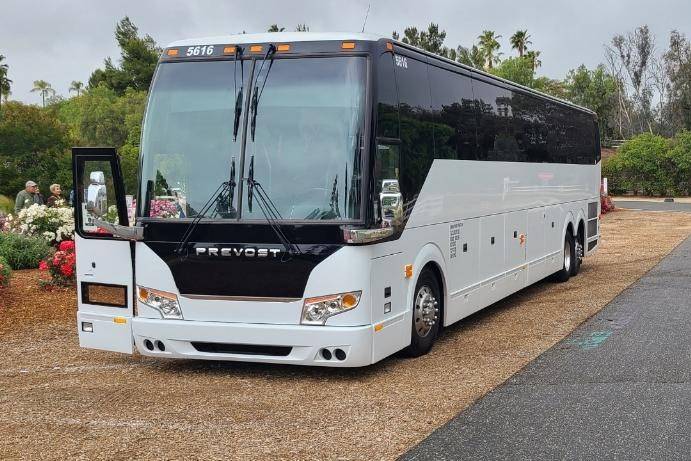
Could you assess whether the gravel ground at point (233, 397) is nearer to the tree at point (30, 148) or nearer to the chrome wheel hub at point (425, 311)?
the chrome wheel hub at point (425, 311)

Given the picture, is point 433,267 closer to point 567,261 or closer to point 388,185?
point 388,185

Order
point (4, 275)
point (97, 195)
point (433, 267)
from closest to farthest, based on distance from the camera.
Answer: point (97, 195) → point (433, 267) → point (4, 275)

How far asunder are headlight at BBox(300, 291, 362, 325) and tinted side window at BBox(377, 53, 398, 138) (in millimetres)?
1436

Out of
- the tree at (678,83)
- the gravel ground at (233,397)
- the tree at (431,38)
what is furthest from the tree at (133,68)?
the gravel ground at (233,397)

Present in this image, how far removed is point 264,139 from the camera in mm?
7730

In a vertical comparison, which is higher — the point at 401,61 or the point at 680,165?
the point at 401,61

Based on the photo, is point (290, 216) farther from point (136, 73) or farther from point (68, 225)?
point (136, 73)

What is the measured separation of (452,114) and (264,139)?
2.91 m

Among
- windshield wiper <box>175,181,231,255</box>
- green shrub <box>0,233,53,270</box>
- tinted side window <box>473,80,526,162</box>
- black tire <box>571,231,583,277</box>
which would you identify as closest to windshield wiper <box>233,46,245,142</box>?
windshield wiper <box>175,181,231,255</box>

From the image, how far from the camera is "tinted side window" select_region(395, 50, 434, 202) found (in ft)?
27.4

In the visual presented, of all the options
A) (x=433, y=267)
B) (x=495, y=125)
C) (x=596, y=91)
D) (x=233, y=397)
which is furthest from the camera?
(x=596, y=91)

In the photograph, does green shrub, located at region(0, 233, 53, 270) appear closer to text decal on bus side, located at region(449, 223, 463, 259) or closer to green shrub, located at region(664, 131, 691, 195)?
text decal on bus side, located at region(449, 223, 463, 259)

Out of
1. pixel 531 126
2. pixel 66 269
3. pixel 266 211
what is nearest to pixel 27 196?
pixel 66 269

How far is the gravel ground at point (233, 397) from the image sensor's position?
6.00 m
